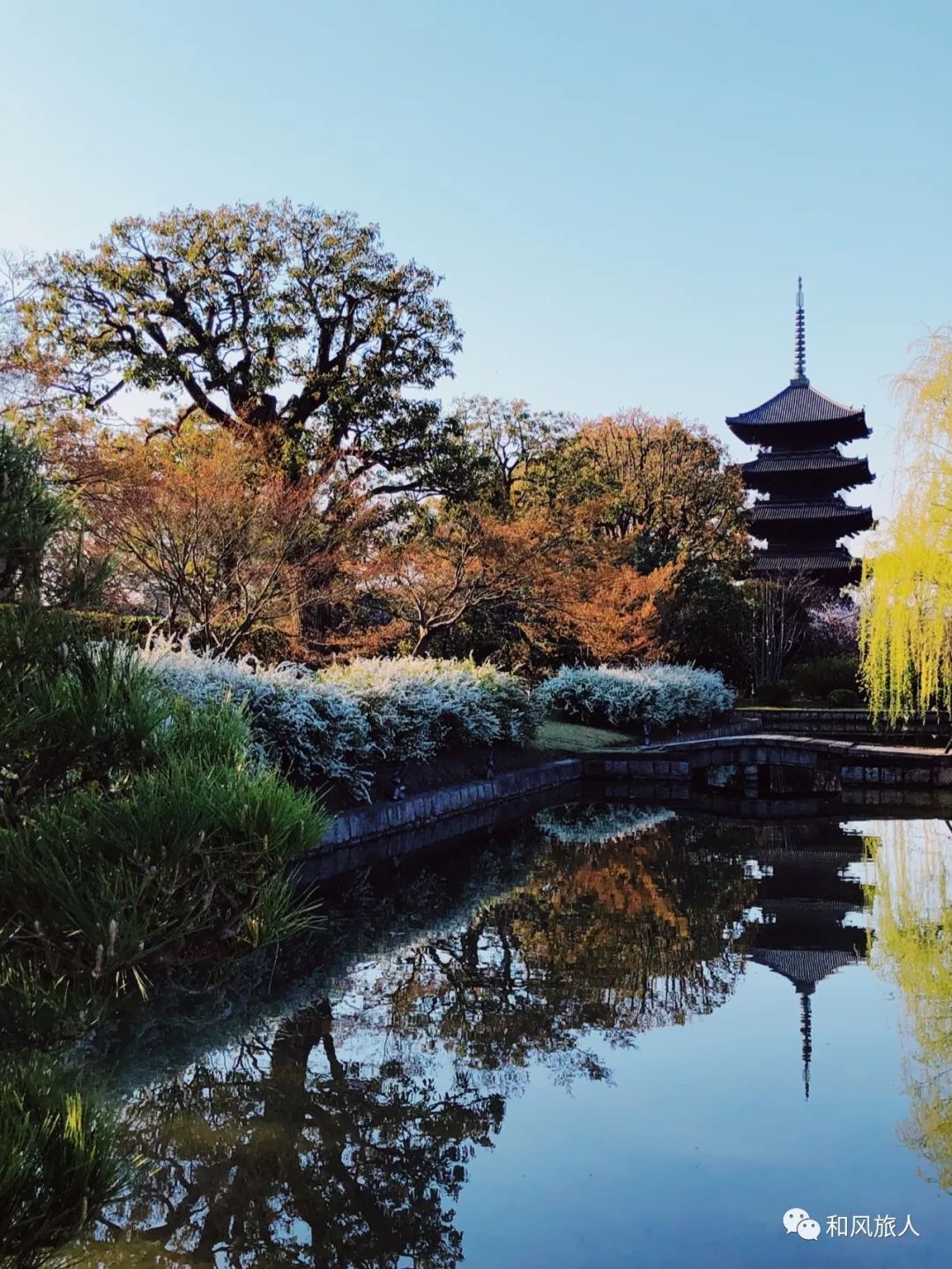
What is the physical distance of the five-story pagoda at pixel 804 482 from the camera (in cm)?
3192

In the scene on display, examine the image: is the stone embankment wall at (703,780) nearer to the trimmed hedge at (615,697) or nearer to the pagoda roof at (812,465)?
the trimmed hedge at (615,697)

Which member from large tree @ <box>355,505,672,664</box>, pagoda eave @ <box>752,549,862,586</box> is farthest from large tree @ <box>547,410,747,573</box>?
large tree @ <box>355,505,672,664</box>

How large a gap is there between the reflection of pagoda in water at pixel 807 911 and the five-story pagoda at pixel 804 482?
21.8 m

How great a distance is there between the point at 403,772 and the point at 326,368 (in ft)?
26.8

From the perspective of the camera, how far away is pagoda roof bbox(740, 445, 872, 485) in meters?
32.5

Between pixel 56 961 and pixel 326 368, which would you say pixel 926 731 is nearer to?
pixel 326 368

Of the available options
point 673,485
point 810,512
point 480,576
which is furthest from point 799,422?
point 480,576

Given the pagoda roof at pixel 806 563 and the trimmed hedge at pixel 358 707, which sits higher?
the pagoda roof at pixel 806 563

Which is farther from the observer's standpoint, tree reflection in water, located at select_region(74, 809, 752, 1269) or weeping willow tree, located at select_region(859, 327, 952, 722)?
weeping willow tree, located at select_region(859, 327, 952, 722)

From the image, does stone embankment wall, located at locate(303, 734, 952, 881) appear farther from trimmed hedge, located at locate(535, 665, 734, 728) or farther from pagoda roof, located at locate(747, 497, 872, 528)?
pagoda roof, located at locate(747, 497, 872, 528)

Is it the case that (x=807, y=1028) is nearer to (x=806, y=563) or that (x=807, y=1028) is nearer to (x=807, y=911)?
(x=807, y=911)

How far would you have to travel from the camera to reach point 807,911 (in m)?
7.50

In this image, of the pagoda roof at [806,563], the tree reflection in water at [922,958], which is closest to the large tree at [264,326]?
the tree reflection in water at [922,958]

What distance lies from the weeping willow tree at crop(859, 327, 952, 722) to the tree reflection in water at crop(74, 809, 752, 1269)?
25.2 feet
